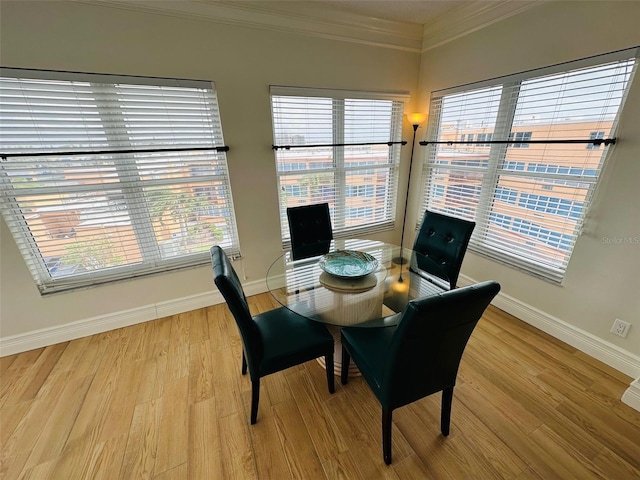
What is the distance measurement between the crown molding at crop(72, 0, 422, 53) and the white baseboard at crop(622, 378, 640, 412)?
126 inches

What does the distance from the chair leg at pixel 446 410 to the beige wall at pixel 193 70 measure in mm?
1928

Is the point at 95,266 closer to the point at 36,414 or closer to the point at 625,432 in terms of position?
the point at 36,414

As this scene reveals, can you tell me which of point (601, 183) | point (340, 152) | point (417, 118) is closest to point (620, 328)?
point (601, 183)

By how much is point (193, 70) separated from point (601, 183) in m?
3.03

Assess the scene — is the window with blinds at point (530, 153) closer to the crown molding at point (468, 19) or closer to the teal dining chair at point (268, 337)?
the crown molding at point (468, 19)

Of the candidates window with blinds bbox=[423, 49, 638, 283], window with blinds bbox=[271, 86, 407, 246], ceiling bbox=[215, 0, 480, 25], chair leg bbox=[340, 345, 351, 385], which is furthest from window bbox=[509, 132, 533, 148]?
chair leg bbox=[340, 345, 351, 385]

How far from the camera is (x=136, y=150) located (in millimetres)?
2008

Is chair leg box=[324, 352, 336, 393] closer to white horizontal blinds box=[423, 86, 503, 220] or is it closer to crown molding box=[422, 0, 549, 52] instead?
white horizontal blinds box=[423, 86, 503, 220]

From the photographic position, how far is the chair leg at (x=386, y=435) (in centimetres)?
120

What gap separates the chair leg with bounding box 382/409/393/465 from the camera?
1.20 metres

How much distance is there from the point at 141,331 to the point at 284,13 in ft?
9.62

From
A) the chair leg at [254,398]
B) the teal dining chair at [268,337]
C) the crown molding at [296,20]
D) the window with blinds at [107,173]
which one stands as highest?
the crown molding at [296,20]

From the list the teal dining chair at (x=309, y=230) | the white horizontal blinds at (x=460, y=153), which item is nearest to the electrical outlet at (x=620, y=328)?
the white horizontal blinds at (x=460, y=153)

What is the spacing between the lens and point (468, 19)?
7.39 ft
